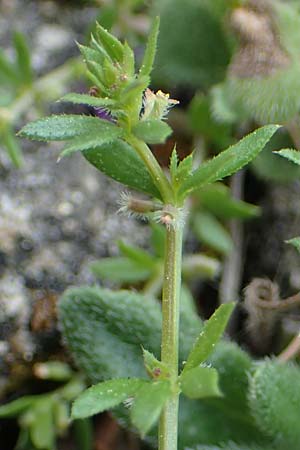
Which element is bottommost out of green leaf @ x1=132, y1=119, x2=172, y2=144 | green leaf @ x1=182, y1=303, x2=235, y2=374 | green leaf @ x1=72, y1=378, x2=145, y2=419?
green leaf @ x1=72, y1=378, x2=145, y2=419

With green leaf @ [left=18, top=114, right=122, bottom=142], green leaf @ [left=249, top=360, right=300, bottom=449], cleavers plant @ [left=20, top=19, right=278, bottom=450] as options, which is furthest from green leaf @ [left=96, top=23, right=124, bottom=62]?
green leaf @ [left=249, top=360, right=300, bottom=449]

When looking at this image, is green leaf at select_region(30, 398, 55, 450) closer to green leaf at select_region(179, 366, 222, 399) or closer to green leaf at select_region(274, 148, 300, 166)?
green leaf at select_region(179, 366, 222, 399)

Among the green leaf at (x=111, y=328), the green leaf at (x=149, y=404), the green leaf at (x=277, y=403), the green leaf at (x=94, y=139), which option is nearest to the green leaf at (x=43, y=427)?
the green leaf at (x=111, y=328)

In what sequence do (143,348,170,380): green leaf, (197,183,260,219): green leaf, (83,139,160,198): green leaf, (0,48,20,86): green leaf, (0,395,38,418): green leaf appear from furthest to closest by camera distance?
1. (0,48,20,86): green leaf
2. (197,183,260,219): green leaf
3. (0,395,38,418): green leaf
4. (83,139,160,198): green leaf
5. (143,348,170,380): green leaf

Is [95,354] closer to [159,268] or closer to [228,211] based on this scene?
[159,268]

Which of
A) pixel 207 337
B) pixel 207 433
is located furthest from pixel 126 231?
pixel 207 337

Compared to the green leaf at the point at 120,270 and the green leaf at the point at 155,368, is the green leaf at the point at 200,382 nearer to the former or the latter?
the green leaf at the point at 155,368

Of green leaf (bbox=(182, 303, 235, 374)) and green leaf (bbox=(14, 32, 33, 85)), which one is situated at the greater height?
green leaf (bbox=(14, 32, 33, 85))

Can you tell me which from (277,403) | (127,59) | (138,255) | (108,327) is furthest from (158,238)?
(127,59)

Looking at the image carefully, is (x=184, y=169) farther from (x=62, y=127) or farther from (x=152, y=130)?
(x=62, y=127)
